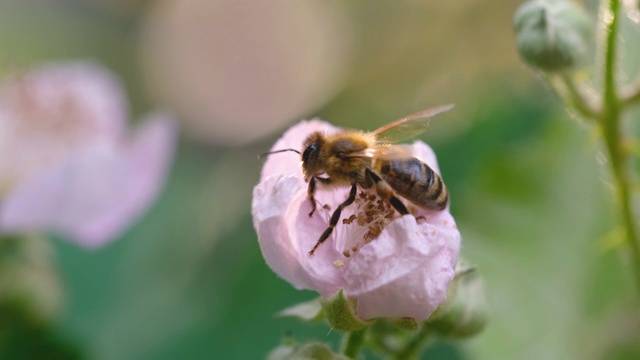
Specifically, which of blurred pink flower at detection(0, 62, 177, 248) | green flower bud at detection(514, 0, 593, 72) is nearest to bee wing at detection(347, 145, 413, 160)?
green flower bud at detection(514, 0, 593, 72)

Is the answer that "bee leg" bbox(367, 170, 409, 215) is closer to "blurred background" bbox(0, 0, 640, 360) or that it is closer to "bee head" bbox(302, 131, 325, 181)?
"bee head" bbox(302, 131, 325, 181)

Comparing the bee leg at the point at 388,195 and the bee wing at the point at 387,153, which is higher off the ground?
the bee wing at the point at 387,153

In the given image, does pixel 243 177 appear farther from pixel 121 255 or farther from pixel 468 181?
pixel 468 181

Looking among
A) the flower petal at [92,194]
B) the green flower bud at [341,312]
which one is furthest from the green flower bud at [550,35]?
the flower petal at [92,194]

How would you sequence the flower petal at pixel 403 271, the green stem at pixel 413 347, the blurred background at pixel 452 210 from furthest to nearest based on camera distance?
the blurred background at pixel 452 210 → the green stem at pixel 413 347 → the flower petal at pixel 403 271

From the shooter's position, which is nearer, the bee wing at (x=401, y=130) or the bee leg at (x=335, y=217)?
the bee leg at (x=335, y=217)

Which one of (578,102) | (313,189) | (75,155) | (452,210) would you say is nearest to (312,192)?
(313,189)

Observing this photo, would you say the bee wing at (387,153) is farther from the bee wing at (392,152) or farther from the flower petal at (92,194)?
the flower petal at (92,194)

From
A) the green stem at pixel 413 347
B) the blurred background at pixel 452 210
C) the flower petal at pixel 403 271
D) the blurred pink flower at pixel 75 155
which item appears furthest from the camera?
the blurred pink flower at pixel 75 155

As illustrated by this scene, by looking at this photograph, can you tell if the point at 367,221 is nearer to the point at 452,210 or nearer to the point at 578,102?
the point at 578,102
